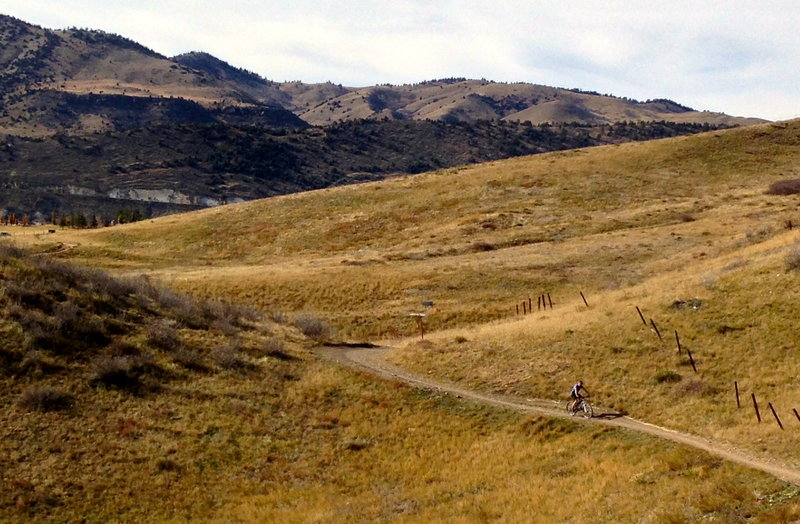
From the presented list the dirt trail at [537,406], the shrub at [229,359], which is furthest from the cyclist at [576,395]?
the shrub at [229,359]

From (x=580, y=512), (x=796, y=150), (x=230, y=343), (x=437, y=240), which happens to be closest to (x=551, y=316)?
(x=230, y=343)

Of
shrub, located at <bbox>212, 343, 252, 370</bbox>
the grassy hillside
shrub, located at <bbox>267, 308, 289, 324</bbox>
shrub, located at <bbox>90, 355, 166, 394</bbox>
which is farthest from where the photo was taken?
shrub, located at <bbox>267, 308, 289, 324</bbox>

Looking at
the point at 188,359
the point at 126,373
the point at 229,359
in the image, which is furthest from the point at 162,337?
the point at 126,373

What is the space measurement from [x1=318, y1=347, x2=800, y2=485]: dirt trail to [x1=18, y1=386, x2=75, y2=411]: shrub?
47.9 ft

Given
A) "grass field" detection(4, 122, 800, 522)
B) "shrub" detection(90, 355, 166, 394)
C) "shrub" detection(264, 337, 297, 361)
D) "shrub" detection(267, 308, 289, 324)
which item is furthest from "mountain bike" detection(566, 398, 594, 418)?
"shrub" detection(267, 308, 289, 324)

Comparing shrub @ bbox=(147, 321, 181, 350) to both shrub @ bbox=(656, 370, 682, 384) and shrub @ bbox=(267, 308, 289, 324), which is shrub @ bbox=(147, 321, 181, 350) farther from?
shrub @ bbox=(656, 370, 682, 384)

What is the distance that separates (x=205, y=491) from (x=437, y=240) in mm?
51190

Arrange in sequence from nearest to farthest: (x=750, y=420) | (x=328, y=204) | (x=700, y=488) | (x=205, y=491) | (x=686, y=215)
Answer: (x=700, y=488)
(x=205, y=491)
(x=750, y=420)
(x=686, y=215)
(x=328, y=204)

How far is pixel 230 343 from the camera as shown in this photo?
112 feet

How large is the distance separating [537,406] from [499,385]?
294 cm

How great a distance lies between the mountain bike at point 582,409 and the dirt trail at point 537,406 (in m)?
0.27

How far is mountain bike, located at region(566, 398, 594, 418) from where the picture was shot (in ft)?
86.7

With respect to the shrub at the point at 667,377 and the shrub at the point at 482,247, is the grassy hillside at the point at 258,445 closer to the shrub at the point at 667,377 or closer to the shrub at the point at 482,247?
the shrub at the point at 667,377

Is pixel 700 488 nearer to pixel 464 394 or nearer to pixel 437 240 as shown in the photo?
pixel 464 394
